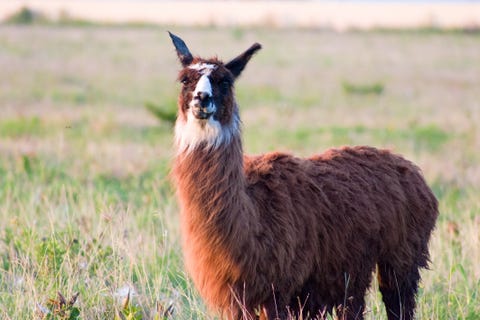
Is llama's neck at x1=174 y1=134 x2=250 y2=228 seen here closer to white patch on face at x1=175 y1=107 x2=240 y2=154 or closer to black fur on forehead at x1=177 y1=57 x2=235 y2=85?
white patch on face at x1=175 y1=107 x2=240 y2=154

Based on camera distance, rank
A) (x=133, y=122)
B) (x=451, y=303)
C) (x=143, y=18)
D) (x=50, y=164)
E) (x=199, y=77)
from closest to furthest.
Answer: (x=199, y=77)
(x=451, y=303)
(x=50, y=164)
(x=133, y=122)
(x=143, y=18)

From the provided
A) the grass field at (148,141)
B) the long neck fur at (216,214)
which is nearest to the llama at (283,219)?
the long neck fur at (216,214)

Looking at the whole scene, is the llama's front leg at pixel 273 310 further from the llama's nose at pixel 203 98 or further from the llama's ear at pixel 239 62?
the llama's ear at pixel 239 62

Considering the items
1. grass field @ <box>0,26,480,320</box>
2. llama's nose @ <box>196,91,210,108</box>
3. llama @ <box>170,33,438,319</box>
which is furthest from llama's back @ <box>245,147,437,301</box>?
llama's nose @ <box>196,91,210,108</box>

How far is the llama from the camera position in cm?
575

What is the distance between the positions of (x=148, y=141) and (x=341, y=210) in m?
10.0

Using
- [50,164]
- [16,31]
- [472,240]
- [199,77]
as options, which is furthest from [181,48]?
[16,31]

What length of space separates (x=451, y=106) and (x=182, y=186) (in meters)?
16.7

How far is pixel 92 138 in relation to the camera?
1609 cm

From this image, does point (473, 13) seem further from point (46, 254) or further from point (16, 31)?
point (46, 254)

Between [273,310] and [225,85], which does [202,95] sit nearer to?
[225,85]

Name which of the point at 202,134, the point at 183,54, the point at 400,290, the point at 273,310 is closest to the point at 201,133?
the point at 202,134

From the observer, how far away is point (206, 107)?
557cm

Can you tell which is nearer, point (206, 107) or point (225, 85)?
point (206, 107)
